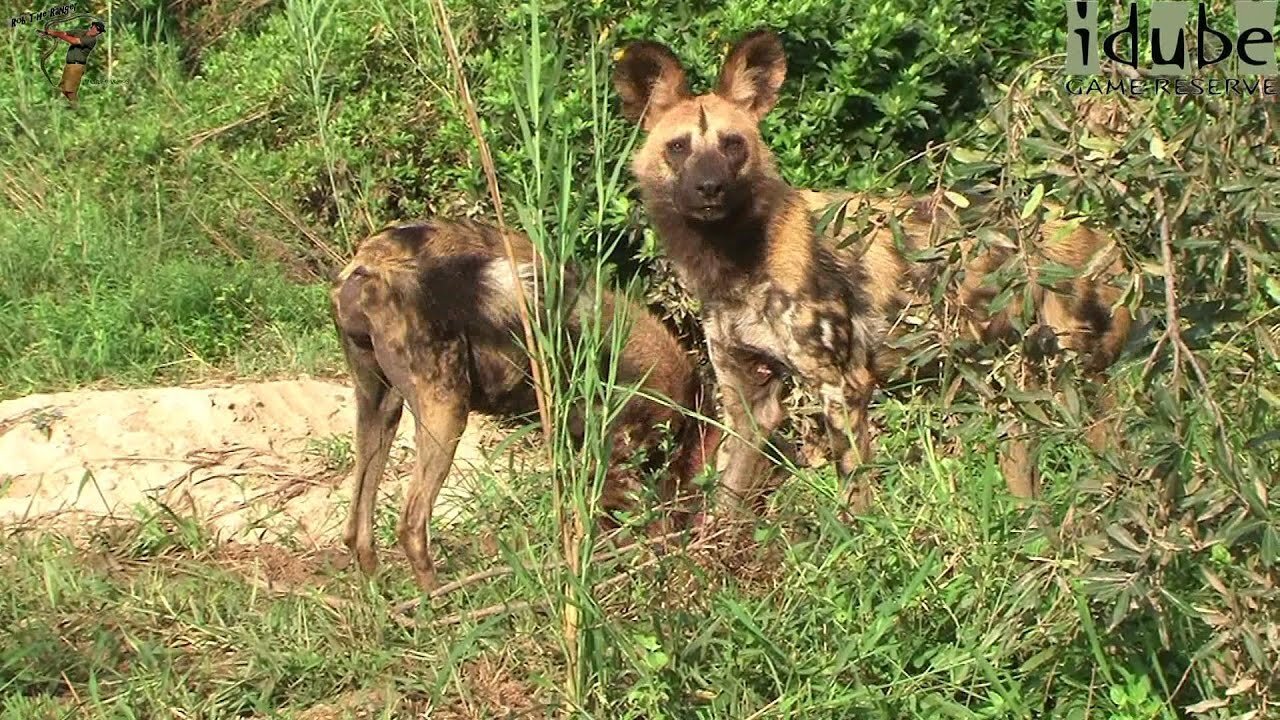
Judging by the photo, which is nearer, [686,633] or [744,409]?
[686,633]

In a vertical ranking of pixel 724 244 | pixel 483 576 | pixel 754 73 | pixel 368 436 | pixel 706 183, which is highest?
pixel 754 73

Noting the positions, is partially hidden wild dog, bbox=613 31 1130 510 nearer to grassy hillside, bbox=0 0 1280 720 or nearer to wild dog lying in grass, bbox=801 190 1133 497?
wild dog lying in grass, bbox=801 190 1133 497

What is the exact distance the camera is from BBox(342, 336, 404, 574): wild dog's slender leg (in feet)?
15.3

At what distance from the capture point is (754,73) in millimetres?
5230

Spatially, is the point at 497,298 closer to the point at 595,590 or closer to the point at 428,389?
the point at 428,389

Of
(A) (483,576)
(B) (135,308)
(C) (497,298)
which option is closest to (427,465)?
(C) (497,298)

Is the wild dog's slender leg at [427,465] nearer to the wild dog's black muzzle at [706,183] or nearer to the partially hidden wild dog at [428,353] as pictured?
the partially hidden wild dog at [428,353]

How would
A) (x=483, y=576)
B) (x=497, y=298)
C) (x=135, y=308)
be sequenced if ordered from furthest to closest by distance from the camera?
(x=135, y=308), (x=497, y=298), (x=483, y=576)

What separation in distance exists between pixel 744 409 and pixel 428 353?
1.03 m

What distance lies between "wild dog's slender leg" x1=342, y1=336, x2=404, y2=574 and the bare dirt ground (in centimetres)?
20

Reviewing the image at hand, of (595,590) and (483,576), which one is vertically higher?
(595,590)

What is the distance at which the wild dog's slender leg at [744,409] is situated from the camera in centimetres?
503

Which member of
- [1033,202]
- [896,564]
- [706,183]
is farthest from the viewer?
[706,183]

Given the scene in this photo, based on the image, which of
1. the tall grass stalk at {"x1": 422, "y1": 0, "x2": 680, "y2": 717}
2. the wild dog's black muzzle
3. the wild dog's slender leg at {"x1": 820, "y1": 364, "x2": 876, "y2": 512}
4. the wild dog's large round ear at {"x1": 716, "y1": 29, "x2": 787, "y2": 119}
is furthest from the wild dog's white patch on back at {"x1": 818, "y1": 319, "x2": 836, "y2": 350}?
the tall grass stalk at {"x1": 422, "y1": 0, "x2": 680, "y2": 717}
